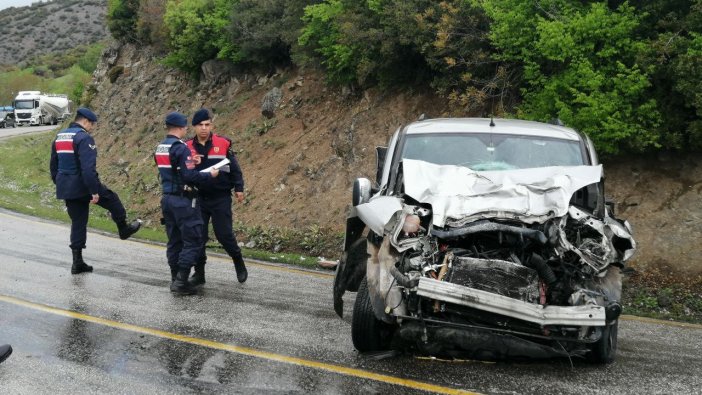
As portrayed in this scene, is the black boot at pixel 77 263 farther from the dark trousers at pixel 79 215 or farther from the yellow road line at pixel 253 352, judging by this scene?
the yellow road line at pixel 253 352

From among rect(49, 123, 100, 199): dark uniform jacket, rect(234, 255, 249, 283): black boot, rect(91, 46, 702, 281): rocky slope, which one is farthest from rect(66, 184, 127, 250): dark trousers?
rect(91, 46, 702, 281): rocky slope

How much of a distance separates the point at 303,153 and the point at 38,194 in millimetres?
10406

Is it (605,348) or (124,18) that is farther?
(124,18)

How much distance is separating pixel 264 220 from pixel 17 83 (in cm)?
7019

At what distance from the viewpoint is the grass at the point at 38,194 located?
13.0 m

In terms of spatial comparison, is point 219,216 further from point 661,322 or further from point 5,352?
point 661,322

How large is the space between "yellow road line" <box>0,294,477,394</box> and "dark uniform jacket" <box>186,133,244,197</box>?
2044 millimetres

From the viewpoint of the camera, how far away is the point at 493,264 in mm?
5410

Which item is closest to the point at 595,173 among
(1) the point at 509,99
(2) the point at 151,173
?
(1) the point at 509,99

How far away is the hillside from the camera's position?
333 feet

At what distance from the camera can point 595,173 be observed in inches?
253

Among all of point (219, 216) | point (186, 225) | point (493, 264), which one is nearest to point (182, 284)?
point (186, 225)

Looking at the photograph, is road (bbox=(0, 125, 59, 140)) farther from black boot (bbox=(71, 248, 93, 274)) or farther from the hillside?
the hillside

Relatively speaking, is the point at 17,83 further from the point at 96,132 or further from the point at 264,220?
the point at 264,220
